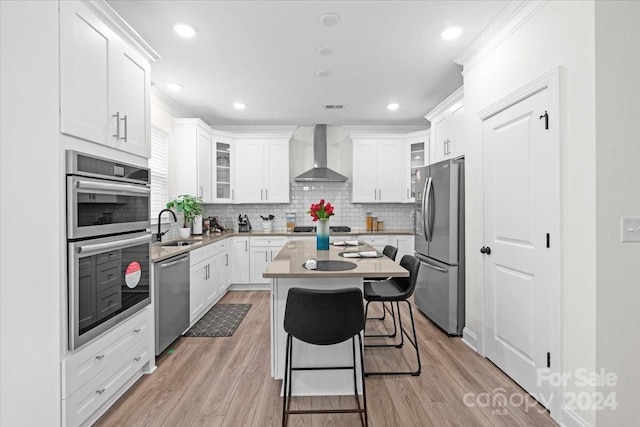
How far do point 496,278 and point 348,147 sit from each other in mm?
3737

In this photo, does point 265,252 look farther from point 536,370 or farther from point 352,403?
point 536,370

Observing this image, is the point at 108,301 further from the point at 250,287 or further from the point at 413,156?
the point at 413,156

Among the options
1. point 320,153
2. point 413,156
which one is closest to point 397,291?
point 413,156

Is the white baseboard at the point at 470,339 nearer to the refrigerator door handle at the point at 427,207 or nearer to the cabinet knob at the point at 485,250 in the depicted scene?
the cabinet knob at the point at 485,250

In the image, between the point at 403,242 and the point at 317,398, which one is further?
the point at 403,242

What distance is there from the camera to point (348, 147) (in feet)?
19.0

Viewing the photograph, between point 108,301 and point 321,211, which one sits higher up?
point 321,211

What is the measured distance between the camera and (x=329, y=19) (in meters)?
2.51

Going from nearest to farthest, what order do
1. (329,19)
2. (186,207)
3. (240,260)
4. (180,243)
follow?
(329,19)
(180,243)
(186,207)
(240,260)

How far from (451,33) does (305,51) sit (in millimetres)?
1310

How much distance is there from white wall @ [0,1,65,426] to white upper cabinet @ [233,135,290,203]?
3.77 metres

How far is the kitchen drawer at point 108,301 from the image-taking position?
1.91m

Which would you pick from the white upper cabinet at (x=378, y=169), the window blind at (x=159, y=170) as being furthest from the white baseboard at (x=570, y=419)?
the window blind at (x=159, y=170)
